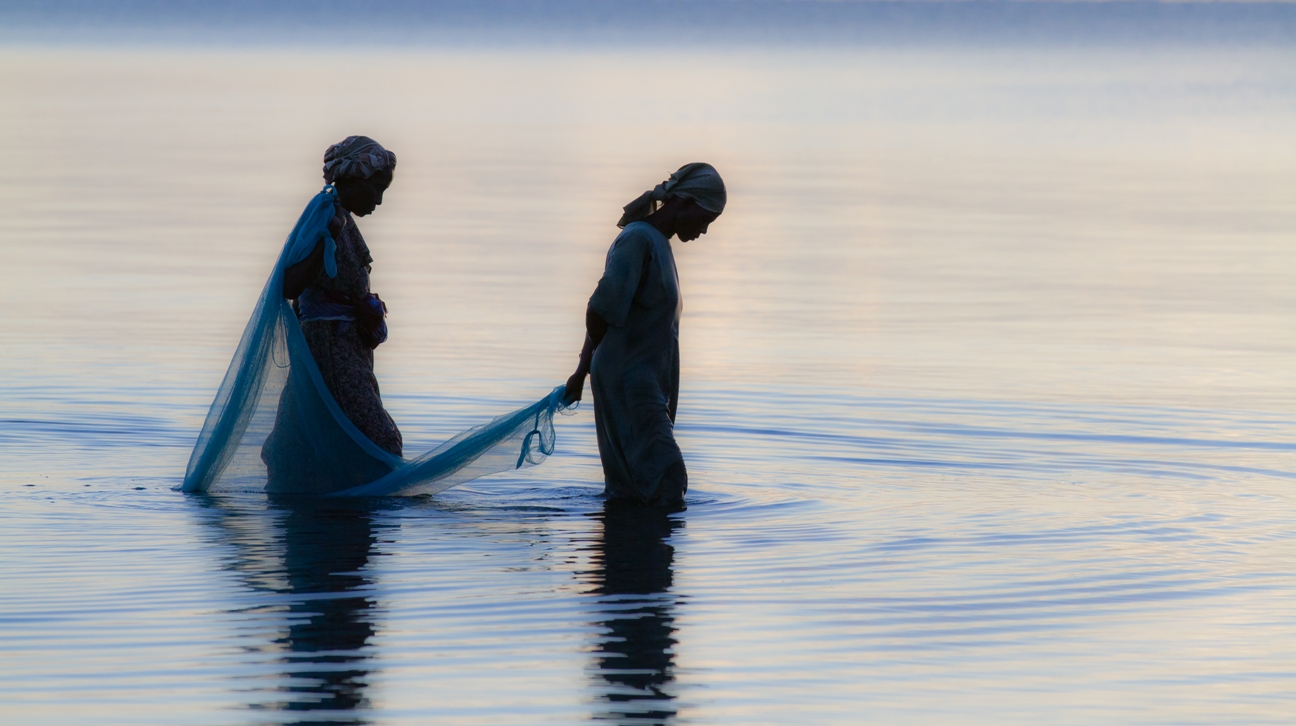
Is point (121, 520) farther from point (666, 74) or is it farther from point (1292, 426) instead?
point (666, 74)

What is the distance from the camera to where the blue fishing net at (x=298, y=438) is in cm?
935

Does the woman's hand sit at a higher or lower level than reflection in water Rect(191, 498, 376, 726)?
higher

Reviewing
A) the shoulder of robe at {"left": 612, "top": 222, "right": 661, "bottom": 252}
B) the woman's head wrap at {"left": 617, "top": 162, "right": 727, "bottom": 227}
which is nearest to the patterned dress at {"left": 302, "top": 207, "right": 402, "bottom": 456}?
the shoulder of robe at {"left": 612, "top": 222, "right": 661, "bottom": 252}

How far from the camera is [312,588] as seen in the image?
314 inches

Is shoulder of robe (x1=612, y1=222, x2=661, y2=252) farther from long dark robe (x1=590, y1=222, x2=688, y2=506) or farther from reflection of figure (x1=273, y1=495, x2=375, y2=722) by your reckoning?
reflection of figure (x1=273, y1=495, x2=375, y2=722)

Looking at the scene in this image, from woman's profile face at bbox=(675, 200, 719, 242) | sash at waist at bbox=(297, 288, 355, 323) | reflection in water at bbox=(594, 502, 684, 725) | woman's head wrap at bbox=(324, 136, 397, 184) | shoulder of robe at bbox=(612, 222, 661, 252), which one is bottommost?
reflection in water at bbox=(594, 502, 684, 725)

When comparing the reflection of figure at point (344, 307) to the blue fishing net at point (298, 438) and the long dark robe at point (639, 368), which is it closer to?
the blue fishing net at point (298, 438)

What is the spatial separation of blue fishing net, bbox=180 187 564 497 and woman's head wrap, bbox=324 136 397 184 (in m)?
0.13

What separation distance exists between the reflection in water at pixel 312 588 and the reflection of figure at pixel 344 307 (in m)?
0.33

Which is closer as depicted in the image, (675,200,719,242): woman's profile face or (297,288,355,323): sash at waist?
(675,200,719,242): woman's profile face

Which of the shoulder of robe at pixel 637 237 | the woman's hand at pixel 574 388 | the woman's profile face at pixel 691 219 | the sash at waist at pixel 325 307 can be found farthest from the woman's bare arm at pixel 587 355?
the sash at waist at pixel 325 307

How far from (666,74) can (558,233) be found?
48340 mm

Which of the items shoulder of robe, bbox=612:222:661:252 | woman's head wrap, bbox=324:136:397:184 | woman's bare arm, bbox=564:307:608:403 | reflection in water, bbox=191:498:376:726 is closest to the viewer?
reflection in water, bbox=191:498:376:726

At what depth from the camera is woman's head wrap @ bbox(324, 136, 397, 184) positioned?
9172mm
